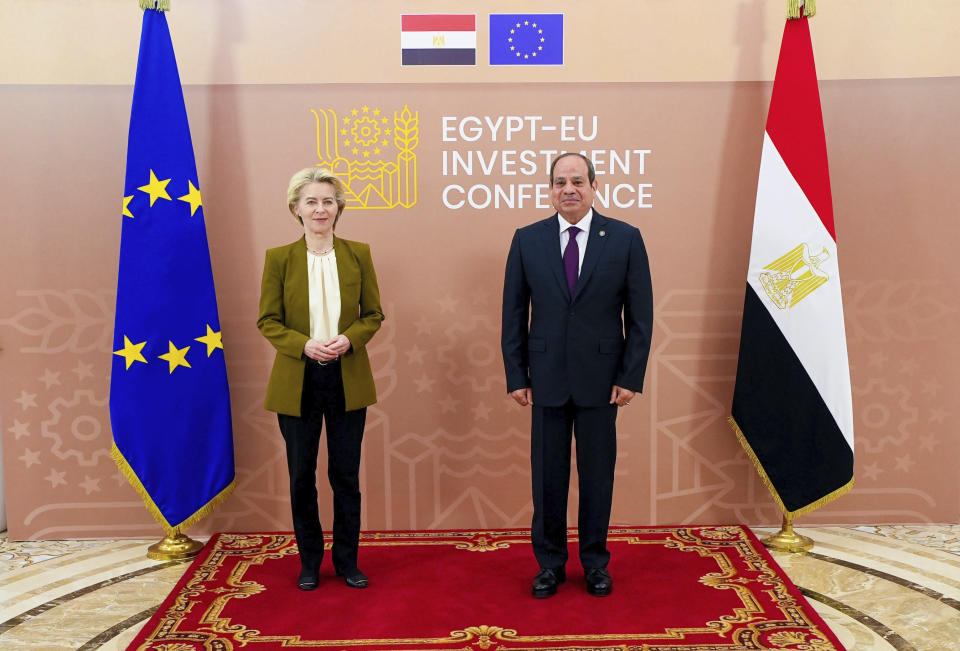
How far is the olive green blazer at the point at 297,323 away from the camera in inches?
120

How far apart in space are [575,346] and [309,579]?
1.41 metres

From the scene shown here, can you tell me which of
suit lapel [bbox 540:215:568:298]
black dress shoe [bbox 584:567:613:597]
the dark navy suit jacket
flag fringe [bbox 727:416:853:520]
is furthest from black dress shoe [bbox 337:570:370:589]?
flag fringe [bbox 727:416:853:520]

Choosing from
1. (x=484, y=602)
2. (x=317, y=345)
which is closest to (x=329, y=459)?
(x=317, y=345)

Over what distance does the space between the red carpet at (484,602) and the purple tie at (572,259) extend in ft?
4.00

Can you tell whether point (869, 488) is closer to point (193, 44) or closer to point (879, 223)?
point (879, 223)

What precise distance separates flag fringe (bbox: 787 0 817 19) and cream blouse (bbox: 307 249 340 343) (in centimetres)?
224

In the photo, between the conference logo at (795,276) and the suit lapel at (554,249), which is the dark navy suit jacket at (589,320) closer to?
the suit lapel at (554,249)

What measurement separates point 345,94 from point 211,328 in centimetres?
123

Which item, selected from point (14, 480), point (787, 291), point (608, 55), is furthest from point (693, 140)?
point (14, 480)

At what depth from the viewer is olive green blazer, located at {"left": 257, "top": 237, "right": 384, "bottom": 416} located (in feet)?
10.0

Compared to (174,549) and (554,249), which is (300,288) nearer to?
(554,249)

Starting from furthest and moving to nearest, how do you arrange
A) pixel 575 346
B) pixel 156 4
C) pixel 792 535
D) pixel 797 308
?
pixel 792 535 → pixel 797 308 → pixel 156 4 → pixel 575 346

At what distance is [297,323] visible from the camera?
10.2 ft

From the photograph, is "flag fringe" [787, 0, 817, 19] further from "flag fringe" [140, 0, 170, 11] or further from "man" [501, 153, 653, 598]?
"flag fringe" [140, 0, 170, 11]
